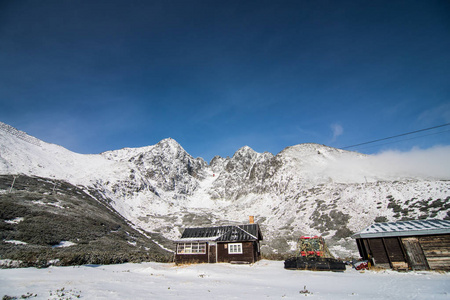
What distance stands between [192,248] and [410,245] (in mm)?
24181

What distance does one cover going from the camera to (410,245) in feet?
65.3

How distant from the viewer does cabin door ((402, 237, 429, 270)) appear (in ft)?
62.6

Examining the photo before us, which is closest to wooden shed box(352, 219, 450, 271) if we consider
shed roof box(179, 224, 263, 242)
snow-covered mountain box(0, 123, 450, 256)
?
shed roof box(179, 224, 263, 242)

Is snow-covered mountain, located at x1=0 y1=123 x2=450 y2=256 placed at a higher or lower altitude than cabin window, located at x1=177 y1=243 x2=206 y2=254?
higher

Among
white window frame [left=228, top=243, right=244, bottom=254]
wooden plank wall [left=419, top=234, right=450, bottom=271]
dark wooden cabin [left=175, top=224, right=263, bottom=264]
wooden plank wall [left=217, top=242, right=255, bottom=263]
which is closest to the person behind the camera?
wooden plank wall [left=419, top=234, right=450, bottom=271]

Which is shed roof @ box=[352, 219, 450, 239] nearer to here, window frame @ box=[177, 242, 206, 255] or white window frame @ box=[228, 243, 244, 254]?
white window frame @ box=[228, 243, 244, 254]

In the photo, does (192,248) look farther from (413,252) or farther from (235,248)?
(413,252)

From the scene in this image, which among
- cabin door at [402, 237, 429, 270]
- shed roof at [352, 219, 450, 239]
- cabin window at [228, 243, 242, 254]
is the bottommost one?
cabin door at [402, 237, 429, 270]

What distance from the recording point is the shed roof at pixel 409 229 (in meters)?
19.3

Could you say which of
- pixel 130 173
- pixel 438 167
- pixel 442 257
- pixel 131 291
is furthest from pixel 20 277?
pixel 438 167

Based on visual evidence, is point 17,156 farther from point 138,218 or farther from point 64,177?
point 138,218

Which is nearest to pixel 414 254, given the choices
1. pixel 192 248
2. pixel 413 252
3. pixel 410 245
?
pixel 413 252

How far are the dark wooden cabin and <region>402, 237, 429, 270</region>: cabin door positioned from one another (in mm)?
15800

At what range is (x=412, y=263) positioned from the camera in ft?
63.5
